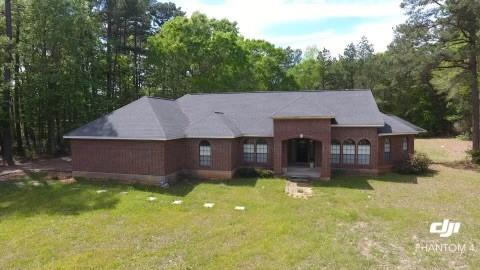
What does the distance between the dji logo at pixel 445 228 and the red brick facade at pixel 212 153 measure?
7.57 metres

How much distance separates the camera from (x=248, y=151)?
71.1ft

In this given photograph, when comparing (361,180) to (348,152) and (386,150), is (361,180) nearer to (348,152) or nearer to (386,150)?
(348,152)

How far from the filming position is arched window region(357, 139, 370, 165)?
66.7 ft

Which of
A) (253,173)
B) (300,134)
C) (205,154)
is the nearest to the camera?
(300,134)

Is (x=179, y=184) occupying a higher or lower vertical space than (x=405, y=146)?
lower

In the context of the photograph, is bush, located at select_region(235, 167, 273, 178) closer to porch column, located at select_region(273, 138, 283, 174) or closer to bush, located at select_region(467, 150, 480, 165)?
porch column, located at select_region(273, 138, 283, 174)

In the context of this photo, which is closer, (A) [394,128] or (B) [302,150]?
(A) [394,128]

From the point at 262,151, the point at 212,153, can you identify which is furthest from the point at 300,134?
the point at 212,153

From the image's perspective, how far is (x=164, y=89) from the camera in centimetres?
3950

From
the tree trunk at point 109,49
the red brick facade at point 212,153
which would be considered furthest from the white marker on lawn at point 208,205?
the tree trunk at point 109,49

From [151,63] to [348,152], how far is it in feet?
83.0

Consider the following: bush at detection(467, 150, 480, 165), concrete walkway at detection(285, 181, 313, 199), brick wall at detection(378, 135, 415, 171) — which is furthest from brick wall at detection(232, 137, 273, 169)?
bush at detection(467, 150, 480, 165)

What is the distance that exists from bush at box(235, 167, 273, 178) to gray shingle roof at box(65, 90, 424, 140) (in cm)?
233

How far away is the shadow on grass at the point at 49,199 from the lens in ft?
44.9
